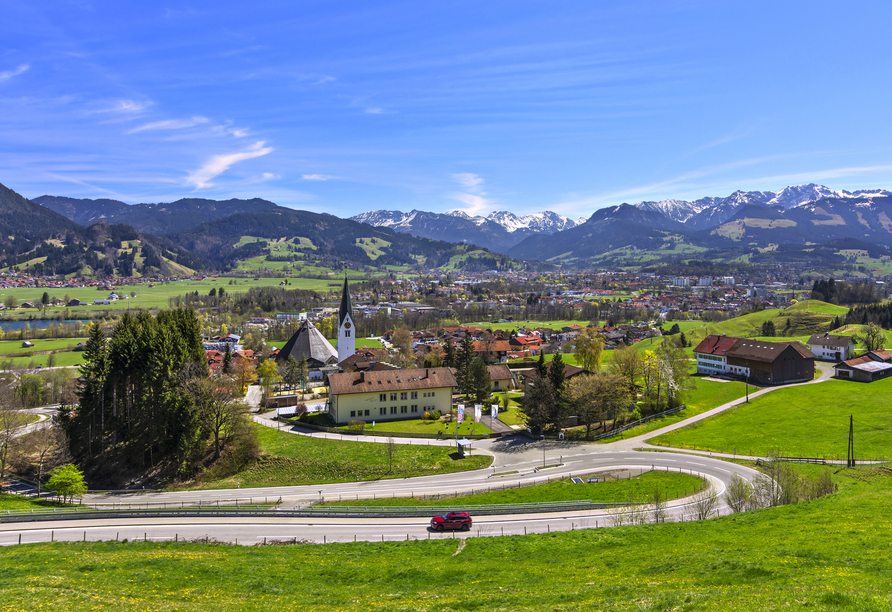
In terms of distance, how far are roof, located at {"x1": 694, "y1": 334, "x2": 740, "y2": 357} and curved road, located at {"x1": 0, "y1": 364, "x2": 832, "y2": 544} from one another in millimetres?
29675

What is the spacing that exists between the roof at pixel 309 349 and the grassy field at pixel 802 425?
5930 centimetres

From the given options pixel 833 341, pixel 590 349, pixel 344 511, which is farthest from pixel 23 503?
pixel 833 341

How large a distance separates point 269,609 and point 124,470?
4300 centimetres

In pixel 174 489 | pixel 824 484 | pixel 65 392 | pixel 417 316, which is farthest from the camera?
pixel 417 316

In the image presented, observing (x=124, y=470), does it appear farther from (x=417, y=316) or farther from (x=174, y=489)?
(x=417, y=316)

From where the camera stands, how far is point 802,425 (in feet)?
181

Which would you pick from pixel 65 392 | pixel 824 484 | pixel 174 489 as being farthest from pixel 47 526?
pixel 65 392

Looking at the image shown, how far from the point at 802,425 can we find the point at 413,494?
47.6 metres

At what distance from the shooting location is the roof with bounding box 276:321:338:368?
87750mm

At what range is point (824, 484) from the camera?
3269 centimetres

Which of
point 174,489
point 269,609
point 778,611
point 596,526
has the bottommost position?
point 174,489

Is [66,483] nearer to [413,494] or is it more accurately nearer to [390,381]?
[413,494]

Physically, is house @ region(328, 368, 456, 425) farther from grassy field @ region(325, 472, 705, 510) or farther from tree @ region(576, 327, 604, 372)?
tree @ region(576, 327, 604, 372)

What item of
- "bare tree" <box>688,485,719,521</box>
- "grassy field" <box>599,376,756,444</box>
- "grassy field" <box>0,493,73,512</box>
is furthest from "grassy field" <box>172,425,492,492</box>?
"grassy field" <box>599,376,756,444</box>
